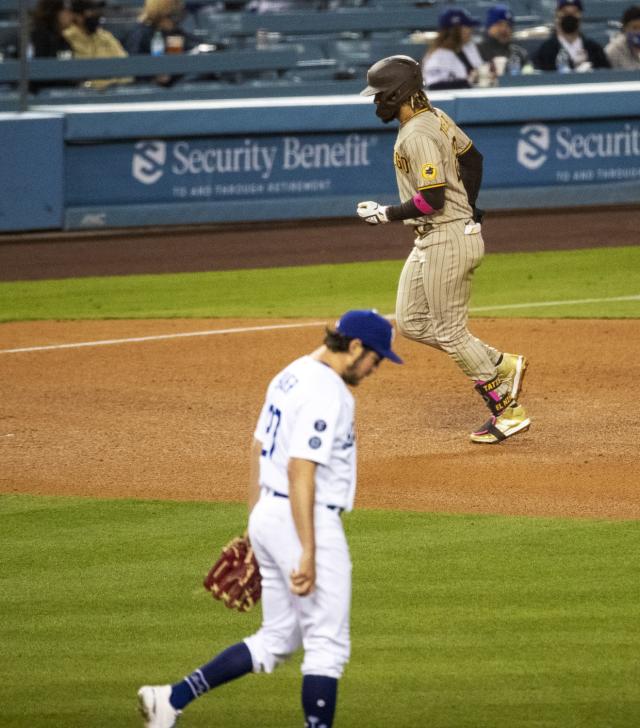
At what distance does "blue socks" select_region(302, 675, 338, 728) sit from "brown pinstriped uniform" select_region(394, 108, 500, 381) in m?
4.32

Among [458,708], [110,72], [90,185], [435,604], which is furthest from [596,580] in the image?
[110,72]

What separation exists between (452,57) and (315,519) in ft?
47.1

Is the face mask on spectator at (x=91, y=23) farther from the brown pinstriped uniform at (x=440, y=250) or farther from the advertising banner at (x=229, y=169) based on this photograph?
the brown pinstriped uniform at (x=440, y=250)

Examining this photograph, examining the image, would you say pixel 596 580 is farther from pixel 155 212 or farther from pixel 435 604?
pixel 155 212

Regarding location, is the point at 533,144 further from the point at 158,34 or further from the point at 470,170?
the point at 470,170

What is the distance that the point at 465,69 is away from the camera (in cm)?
1838

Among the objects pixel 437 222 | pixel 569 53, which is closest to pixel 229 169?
pixel 569 53

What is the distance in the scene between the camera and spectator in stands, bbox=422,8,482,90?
1789 cm

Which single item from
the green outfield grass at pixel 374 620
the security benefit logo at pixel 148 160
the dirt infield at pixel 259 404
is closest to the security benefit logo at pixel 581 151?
the security benefit logo at pixel 148 160

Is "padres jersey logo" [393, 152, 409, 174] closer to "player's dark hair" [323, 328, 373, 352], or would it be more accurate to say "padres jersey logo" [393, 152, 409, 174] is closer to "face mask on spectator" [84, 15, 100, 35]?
"player's dark hair" [323, 328, 373, 352]

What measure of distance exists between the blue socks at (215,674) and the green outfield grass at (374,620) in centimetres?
43

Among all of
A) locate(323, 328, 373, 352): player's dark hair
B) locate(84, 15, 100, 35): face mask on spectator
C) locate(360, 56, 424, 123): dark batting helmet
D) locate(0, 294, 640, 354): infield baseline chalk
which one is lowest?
locate(0, 294, 640, 354): infield baseline chalk

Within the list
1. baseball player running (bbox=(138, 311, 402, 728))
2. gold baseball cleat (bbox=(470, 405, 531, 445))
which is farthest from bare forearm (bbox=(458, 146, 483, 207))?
baseball player running (bbox=(138, 311, 402, 728))

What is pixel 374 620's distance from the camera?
6141mm
